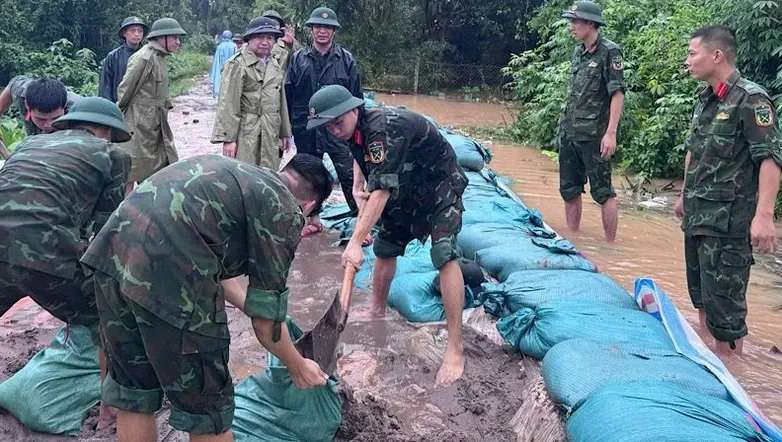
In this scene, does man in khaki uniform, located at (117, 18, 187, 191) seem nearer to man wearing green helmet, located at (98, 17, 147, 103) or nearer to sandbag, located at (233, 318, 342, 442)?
man wearing green helmet, located at (98, 17, 147, 103)

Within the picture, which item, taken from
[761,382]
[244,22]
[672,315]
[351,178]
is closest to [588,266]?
[672,315]

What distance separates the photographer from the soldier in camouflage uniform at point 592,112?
16.9 feet

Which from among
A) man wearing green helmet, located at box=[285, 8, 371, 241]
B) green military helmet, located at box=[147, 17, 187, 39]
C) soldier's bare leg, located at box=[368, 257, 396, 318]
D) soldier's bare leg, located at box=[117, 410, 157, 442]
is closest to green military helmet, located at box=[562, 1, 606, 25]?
man wearing green helmet, located at box=[285, 8, 371, 241]

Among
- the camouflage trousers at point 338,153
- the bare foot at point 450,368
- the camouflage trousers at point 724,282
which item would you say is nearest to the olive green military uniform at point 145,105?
the camouflage trousers at point 338,153

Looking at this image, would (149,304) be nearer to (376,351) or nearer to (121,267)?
(121,267)

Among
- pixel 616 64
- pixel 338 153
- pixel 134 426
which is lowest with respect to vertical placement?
pixel 134 426

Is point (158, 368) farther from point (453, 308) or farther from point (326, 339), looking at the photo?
point (453, 308)

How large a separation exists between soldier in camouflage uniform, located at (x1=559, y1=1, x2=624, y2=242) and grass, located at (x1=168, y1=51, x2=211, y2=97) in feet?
39.1

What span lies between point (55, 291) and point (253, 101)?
2756 mm

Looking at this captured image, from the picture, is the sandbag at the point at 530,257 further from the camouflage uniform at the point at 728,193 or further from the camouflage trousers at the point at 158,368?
the camouflage trousers at the point at 158,368

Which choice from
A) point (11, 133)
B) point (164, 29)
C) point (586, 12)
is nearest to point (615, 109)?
point (586, 12)

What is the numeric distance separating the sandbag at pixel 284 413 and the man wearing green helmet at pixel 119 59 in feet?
11.6

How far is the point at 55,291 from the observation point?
8.17 feet

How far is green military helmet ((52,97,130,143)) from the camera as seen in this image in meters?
2.69
